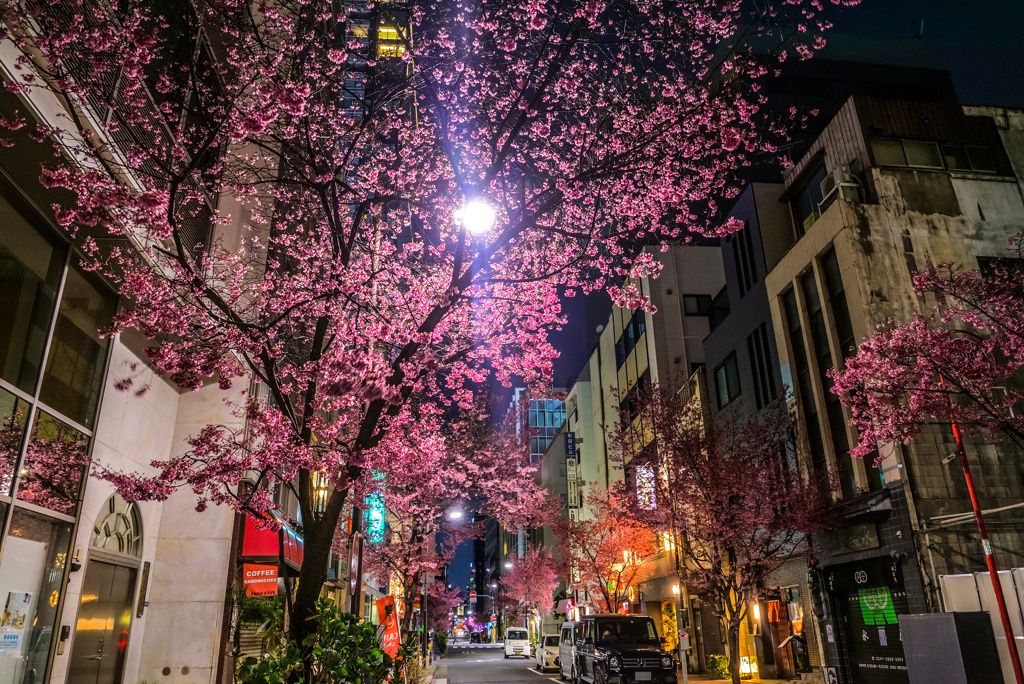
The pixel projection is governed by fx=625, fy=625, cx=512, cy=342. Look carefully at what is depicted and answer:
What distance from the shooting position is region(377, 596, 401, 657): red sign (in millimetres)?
12172

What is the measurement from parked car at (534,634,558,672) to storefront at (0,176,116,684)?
1081 inches

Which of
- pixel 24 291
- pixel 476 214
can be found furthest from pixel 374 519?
pixel 476 214

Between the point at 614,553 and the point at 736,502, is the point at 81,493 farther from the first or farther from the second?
the point at 614,553

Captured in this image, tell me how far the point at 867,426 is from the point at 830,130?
12.0 metres

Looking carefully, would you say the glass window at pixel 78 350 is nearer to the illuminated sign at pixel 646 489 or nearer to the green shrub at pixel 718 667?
the illuminated sign at pixel 646 489

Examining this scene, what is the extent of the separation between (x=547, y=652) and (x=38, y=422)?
29.5m

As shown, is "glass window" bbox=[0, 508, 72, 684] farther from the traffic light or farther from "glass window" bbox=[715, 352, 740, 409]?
"glass window" bbox=[715, 352, 740, 409]

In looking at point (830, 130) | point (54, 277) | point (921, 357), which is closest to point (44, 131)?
point (54, 277)

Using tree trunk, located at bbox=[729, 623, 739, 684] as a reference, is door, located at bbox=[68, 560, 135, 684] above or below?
above

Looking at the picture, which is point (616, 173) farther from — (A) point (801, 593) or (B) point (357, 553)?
(A) point (801, 593)

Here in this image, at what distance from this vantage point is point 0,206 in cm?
827

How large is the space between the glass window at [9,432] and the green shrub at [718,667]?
26.2 m

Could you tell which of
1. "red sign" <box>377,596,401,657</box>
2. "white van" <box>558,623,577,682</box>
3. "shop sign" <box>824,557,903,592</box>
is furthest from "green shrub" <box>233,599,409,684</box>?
"white van" <box>558,623,577,682</box>

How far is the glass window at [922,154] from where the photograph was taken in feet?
68.0
